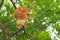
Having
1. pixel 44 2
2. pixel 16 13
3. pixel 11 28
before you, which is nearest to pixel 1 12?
pixel 11 28

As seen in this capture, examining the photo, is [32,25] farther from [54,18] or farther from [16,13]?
[16,13]

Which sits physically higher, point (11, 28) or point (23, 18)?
point (11, 28)

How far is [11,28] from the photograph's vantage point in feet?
4.01

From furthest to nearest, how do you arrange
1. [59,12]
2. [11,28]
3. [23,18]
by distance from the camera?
1. [59,12]
2. [11,28]
3. [23,18]

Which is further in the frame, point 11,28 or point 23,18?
point 11,28

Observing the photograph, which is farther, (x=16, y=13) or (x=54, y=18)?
(x=54, y=18)

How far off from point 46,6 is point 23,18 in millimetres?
1081

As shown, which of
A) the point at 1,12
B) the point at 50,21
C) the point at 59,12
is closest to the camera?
the point at 1,12

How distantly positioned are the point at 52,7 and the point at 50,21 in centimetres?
14

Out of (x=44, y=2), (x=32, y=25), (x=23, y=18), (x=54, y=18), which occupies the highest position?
(x=44, y=2)

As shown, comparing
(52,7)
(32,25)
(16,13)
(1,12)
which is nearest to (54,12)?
(52,7)

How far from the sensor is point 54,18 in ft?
5.25

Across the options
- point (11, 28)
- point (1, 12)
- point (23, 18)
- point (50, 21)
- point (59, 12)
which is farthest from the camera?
point (59, 12)

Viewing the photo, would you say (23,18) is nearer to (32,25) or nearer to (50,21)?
(32,25)
